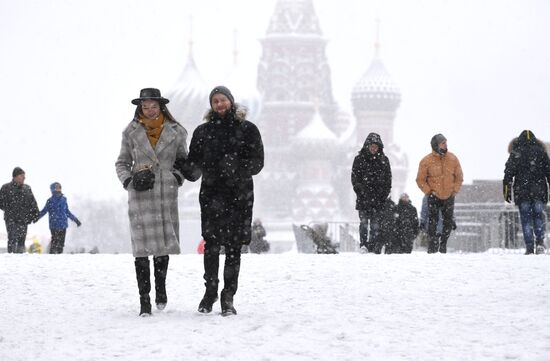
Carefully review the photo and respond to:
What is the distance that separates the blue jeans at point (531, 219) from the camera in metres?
13.8

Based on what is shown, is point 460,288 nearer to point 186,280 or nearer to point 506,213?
point 186,280

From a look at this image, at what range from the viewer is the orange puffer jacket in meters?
13.6

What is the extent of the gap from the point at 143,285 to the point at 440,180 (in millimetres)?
5573

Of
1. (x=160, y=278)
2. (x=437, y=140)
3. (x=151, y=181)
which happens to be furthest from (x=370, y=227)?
(x=151, y=181)

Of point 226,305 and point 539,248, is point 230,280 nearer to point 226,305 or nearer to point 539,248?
point 226,305

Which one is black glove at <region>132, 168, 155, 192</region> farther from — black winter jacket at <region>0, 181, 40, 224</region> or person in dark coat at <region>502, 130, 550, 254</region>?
black winter jacket at <region>0, 181, 40, 224</region>

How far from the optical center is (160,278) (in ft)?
29.0

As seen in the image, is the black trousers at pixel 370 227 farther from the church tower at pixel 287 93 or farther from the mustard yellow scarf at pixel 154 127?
the church tower at pixel 287 93

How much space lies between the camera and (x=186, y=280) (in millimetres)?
10758

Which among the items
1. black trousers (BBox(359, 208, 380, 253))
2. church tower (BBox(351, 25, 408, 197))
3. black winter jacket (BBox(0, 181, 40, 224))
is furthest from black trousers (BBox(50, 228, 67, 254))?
church tower (BBox(351, 25, 408, 197))

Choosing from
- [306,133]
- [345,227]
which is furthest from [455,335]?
[306,133]

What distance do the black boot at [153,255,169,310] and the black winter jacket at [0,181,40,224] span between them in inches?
316

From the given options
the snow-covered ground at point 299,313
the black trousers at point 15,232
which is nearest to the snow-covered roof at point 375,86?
the black trousers at point 15,232

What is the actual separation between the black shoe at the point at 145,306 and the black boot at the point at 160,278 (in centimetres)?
23
